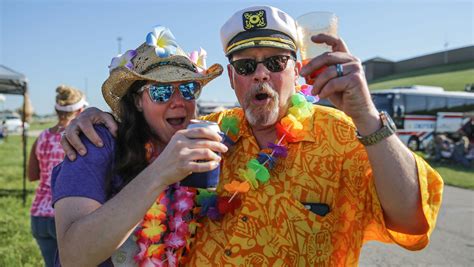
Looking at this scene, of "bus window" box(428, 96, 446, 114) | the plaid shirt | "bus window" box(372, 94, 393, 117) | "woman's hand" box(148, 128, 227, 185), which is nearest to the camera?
"woman's hand" box(148, 128, 227, 185)

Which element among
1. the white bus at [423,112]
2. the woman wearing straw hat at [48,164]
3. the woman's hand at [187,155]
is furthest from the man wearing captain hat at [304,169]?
the white bus at [423,112]

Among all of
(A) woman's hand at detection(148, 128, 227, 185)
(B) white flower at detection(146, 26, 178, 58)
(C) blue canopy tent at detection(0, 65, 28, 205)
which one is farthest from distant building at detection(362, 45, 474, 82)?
(A) woman's hand at detection(148, 128, 227, 185)

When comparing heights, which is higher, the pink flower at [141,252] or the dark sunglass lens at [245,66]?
the dark sunglass lens at [245,66]

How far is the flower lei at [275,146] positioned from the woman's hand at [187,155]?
22.0 inches

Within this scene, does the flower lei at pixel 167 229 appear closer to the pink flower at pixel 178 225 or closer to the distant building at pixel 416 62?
the pink flower at pixel 178 225

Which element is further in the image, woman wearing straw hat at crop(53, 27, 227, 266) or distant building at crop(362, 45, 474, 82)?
distant building at crop(362, 45, 474, 82)

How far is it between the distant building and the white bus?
29.7 meters

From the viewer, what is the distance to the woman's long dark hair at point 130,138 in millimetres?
1981

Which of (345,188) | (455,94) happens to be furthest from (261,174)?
(455,94)

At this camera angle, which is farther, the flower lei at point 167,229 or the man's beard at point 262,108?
the man's beard at point 262,108

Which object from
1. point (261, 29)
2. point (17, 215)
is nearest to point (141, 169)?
point (261, 29)

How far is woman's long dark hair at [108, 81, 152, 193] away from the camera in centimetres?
198

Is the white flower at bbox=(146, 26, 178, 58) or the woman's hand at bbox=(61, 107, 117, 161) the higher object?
the white flower at bbox=(146, 26, 178, 58)

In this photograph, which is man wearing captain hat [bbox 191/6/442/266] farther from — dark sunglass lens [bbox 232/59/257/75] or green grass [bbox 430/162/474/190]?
green grass [bbox 430/162/474/190]
